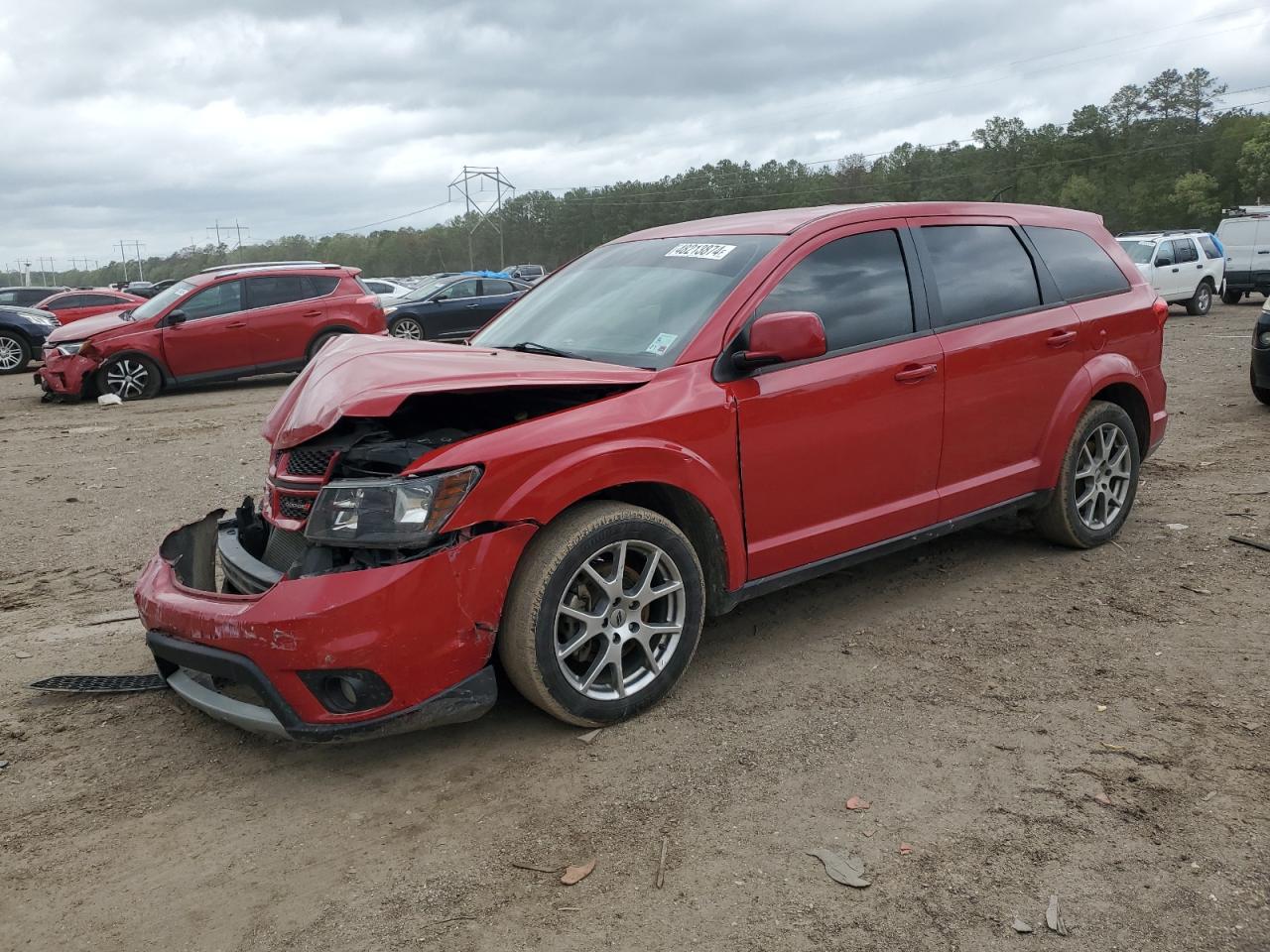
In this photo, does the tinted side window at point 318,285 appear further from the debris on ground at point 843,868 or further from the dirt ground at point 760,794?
the debris on ground at point 843,868

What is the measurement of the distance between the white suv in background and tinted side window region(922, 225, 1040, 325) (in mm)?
18075

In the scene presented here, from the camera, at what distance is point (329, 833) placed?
3.08 metres

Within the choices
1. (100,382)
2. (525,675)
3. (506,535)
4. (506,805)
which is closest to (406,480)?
(506,535)

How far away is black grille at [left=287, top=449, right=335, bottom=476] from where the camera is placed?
11.7ft

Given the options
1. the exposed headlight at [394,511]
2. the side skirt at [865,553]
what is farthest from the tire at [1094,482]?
the exposed headlight at [394,511]

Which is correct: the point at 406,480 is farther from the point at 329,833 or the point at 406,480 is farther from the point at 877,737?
the point at 877,737

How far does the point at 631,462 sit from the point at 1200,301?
22531 millimetres

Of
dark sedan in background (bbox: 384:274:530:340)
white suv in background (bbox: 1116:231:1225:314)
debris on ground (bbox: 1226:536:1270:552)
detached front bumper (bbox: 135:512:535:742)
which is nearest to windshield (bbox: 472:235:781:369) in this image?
detached front bumper (bbox: 135:512:535:742)

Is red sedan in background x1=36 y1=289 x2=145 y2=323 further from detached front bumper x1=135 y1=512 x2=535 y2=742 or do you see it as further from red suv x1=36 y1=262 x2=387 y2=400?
detached front bumper x1=135 y1=512 x2=535 y2=742

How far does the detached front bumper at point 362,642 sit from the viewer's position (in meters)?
3.11

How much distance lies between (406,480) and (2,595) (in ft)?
11.5

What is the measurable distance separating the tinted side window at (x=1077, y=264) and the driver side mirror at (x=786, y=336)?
2040 mm

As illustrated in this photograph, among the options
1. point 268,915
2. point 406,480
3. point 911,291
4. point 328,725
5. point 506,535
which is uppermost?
point 911,291

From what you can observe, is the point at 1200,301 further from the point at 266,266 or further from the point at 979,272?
the point at 979,272
